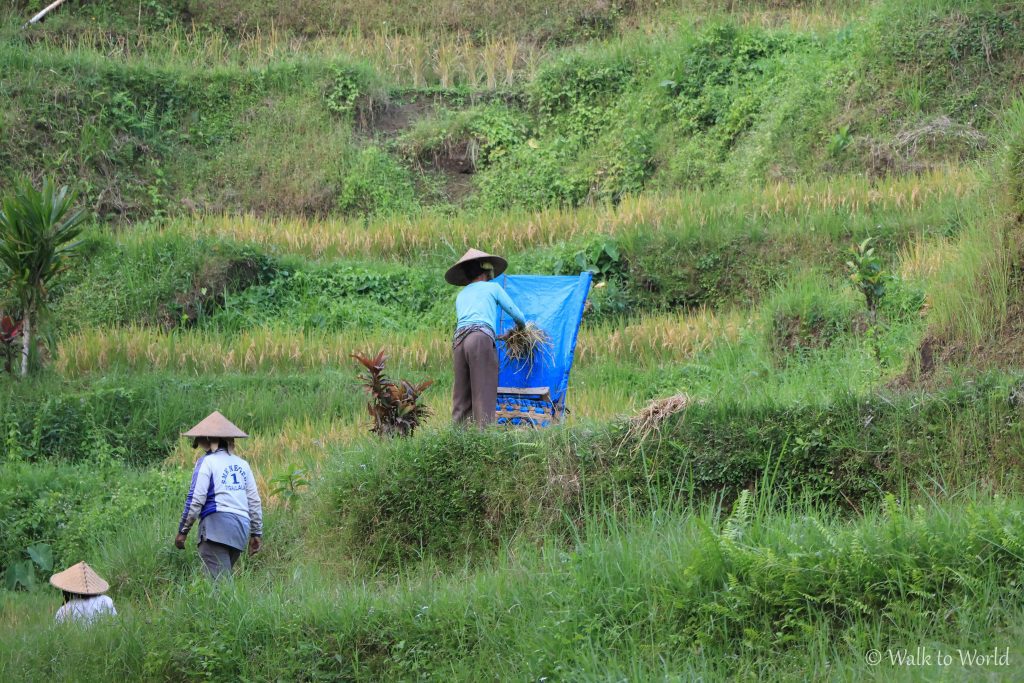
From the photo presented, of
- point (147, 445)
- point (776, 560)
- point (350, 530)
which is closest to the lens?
point (776, 560)

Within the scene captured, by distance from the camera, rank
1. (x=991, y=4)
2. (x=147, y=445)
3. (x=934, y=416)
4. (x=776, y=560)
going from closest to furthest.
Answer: (x=776, y=560) < (x=934, y=416) < (x=147, y=445) < (x=991, y=4)

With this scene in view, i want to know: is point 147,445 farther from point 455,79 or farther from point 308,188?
point 455,79

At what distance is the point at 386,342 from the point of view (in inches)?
534

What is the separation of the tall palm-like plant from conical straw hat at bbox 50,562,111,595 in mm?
5459

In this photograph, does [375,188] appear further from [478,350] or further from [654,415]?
[654,415]

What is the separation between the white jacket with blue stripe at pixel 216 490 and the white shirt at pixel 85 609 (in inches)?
27.2

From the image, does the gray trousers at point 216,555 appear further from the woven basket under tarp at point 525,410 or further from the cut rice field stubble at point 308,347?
the cut rice field stubble at point 308,347

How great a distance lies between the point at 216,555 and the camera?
315 inches

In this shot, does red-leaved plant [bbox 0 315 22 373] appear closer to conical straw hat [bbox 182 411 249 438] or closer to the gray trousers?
conical straw hat [bbox 182 411 249 438]

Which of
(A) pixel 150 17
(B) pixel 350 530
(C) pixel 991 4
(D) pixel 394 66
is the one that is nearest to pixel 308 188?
(D) pixel 394 66

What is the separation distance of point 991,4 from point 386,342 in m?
10.5

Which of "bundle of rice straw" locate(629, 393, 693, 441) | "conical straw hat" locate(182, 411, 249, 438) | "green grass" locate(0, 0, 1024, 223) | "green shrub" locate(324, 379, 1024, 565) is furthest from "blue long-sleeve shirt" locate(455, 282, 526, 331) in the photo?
"green grass" locate(0, 0, 1024, 223)

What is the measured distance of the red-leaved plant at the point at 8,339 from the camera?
12.5m

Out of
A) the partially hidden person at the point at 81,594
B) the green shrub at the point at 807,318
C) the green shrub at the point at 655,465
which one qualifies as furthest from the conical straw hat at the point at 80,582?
the green shrub at the point at 807,318
